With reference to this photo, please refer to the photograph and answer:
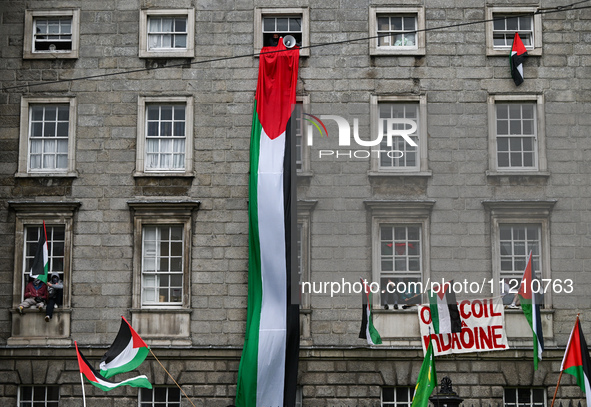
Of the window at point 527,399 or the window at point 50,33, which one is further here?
the window at point 50,33

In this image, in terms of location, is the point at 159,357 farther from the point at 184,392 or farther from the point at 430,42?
the point at 430,42

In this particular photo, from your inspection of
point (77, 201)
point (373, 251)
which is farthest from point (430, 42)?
point (77, 201)

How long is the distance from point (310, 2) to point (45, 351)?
1189 cm

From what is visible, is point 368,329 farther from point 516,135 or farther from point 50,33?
point 50,33

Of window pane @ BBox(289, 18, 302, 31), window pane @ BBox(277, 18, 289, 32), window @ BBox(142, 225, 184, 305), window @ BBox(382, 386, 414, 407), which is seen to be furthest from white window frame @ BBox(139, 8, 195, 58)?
window @ BBox(382, 386, 414, 407)

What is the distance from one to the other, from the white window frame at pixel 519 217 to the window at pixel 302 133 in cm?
492

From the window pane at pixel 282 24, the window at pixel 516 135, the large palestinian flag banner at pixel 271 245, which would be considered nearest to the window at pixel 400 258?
the large palestinian flag banner at pixel 271 245

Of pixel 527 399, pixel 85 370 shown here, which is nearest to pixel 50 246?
pixel 85 370

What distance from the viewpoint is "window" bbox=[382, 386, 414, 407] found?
977 inches

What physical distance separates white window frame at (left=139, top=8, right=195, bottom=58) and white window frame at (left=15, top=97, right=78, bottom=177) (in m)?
2.46

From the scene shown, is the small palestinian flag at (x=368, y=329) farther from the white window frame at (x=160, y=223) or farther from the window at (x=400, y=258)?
the white window frame at (x=160, y=223)

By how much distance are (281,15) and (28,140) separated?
7.85 metres

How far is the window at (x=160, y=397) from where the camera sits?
82.1 feet

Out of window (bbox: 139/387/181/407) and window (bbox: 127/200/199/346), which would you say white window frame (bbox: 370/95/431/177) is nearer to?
window (bbox: 127/200/199/346)
